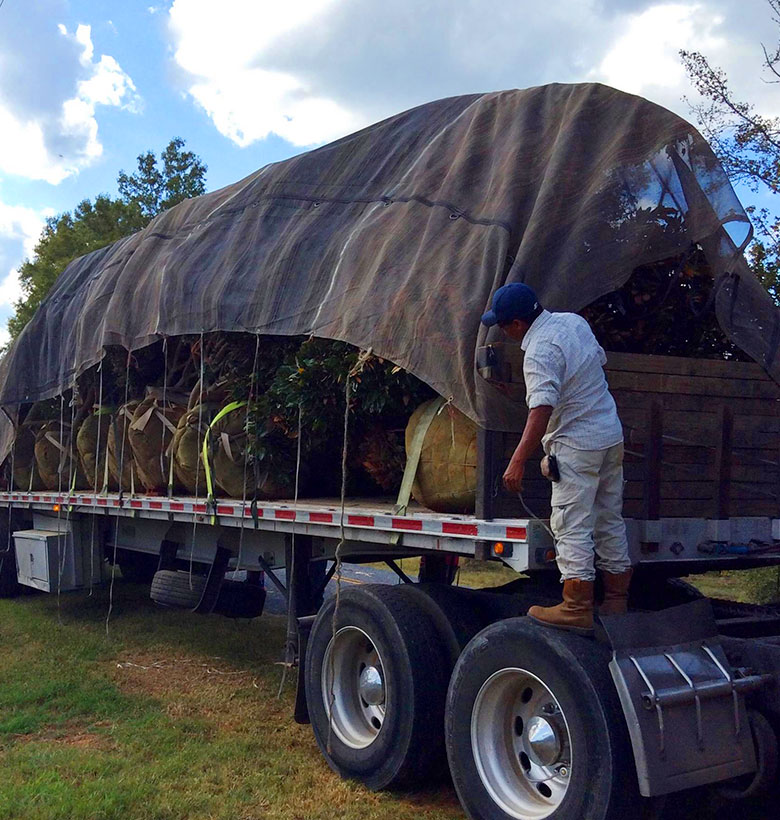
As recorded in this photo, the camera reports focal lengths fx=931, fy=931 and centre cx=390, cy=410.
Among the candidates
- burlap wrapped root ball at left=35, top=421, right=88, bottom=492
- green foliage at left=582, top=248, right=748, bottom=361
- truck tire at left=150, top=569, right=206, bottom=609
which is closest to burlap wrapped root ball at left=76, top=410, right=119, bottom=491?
burlap wrapped root ball at left=35, top=421, right=88, bottom=492

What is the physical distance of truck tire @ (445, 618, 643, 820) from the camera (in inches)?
148

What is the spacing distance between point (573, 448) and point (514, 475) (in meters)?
0.29

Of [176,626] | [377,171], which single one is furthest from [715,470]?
[176,626]

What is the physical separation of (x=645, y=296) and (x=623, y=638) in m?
2.26

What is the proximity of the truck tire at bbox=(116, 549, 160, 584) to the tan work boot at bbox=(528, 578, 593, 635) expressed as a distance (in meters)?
8.64

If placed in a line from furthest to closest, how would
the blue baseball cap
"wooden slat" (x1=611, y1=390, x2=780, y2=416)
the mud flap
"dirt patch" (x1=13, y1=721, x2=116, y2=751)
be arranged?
"dirt patch" (x1=13, y1=721, x2=116, y2=751) → "wooden slat" (x1=611, y1=390, x2=780, y2=416) → the blue baseball cap → the mud flap

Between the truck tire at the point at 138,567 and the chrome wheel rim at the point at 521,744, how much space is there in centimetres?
820

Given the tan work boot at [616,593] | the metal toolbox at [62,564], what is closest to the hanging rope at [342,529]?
the tan work boot at [616,593]

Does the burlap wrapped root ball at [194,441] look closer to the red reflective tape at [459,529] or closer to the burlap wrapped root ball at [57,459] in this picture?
the burlap wrapped root ball at [57,459]

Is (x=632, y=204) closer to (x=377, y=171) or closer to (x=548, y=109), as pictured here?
(x=548, y=109)

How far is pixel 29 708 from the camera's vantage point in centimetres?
668

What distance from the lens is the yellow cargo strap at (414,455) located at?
201 inches

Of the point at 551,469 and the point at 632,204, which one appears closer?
the point at 551,469

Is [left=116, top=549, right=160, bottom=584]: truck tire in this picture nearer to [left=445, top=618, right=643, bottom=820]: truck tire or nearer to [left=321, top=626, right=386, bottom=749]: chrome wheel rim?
[left=321, top=626, right=386, bottom=749]: chrome wheel rim
